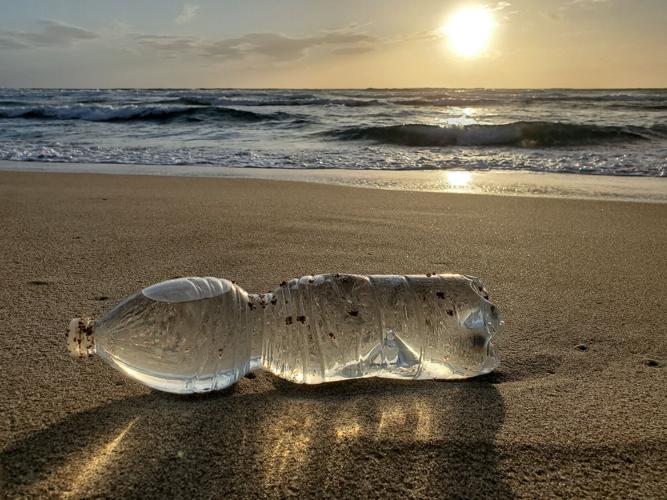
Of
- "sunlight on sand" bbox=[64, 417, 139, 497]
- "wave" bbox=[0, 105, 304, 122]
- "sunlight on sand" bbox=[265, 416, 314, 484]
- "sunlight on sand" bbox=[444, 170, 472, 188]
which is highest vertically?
"wave" bbox=[0, 105, 304, 122]

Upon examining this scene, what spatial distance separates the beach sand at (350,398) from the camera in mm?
900

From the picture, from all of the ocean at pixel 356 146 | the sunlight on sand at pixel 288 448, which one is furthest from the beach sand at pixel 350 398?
the ocean at pixel 356 146

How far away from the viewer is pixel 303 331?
122 centimetres

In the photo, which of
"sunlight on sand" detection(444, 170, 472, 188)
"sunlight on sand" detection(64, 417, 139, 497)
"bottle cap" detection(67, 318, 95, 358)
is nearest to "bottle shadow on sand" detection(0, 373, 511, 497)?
"sunlight on sand" detection(64, 417, 139, 497)

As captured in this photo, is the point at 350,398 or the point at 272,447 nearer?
the point at 272,447

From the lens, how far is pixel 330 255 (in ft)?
7.51

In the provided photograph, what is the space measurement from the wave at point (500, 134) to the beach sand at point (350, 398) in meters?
7.70

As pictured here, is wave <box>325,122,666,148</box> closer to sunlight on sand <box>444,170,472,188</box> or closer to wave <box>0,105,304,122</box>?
sunlight on sand <box>444,170,472,188</box>

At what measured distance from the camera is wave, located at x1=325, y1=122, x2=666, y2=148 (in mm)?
9961

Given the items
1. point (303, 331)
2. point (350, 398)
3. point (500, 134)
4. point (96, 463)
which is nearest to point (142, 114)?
point (500, 134)

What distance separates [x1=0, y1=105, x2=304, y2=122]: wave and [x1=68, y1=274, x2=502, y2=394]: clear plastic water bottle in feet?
44.7

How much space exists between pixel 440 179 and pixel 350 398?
174 inches

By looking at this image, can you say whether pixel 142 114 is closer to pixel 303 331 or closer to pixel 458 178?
pixel 458 178

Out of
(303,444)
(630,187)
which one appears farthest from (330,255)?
(630,187)
